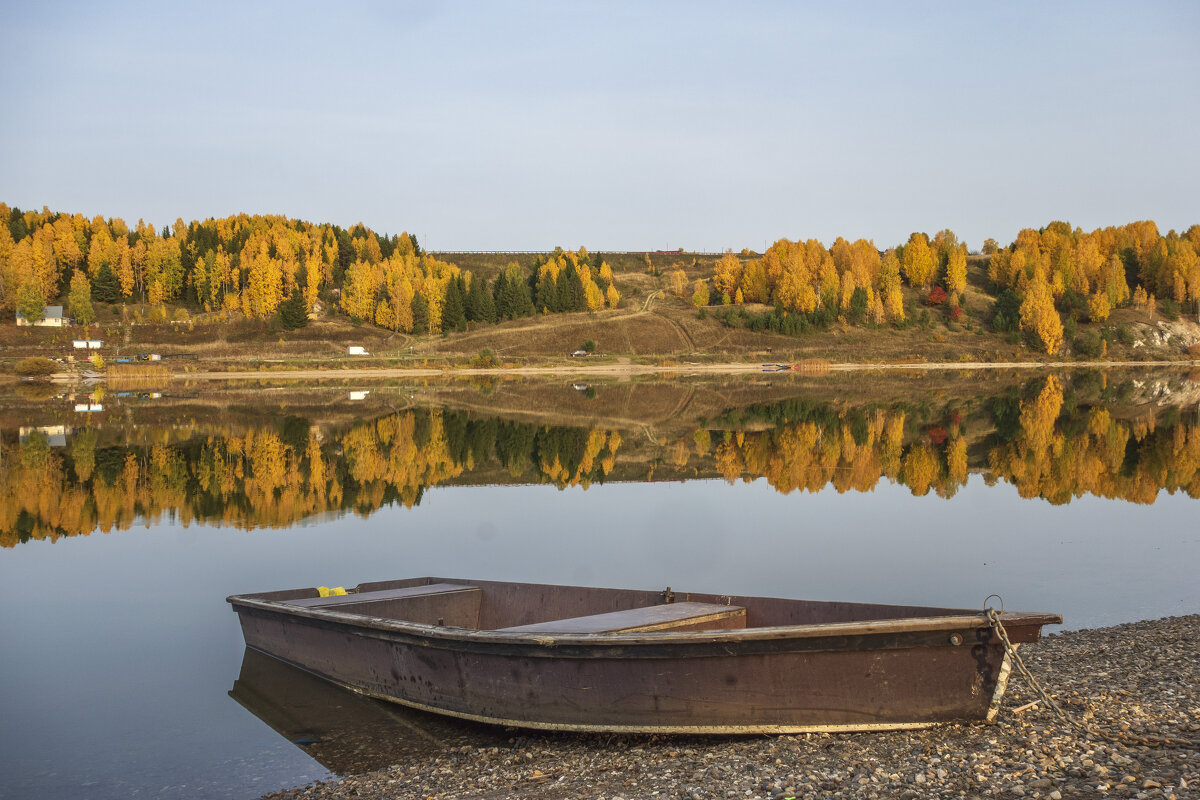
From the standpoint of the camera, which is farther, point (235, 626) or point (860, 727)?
point (235, 626)

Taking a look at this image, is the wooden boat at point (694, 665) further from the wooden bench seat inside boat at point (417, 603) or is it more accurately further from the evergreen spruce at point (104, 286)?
the evergreen spruce at point (104, 286)

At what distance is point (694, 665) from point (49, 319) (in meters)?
146

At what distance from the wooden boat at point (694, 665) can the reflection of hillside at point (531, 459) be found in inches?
586

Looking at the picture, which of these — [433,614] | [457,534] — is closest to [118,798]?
[433,614]

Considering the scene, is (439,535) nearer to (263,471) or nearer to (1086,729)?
(263,471)

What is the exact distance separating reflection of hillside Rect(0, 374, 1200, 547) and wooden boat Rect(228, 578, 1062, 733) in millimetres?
14883

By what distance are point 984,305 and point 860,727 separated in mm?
147751

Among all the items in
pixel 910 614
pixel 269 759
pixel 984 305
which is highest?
pixel 984 305

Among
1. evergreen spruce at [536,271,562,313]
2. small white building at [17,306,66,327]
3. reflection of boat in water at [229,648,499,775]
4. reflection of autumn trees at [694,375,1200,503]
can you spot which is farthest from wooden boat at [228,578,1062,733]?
small white building at [17,306,66,327]

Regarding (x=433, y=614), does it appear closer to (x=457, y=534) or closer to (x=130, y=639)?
(x=130, y=639)

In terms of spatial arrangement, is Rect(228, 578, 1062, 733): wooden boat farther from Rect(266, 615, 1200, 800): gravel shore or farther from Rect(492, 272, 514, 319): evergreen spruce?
Rect(492, 272, 514, 319): evergreen spruce

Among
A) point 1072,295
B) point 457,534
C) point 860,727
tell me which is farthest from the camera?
point 1072,295

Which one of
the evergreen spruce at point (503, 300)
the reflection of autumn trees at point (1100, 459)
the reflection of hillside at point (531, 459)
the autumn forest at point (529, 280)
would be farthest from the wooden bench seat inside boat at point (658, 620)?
the evergreen spruce at point (503, 300)

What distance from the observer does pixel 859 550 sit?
70.1 ft
